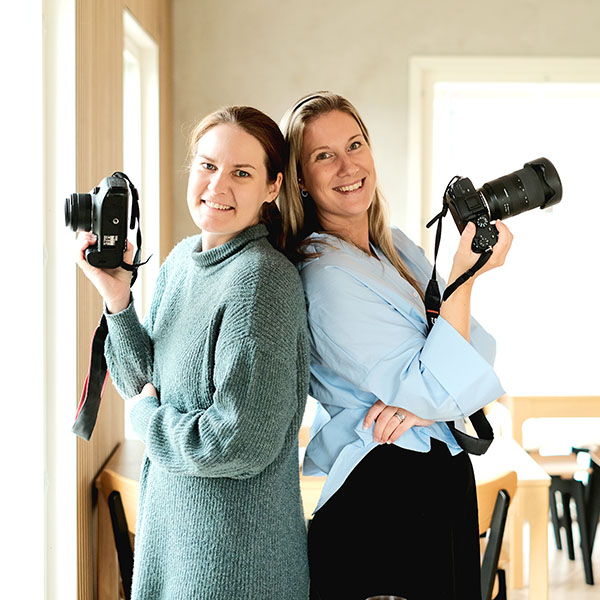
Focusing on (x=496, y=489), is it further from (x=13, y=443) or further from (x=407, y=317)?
(x=13, y=443)

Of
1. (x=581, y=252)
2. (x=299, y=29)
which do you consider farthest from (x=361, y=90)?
(x=581, y=252)

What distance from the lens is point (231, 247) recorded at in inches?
47.0

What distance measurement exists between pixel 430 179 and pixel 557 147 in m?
0.61

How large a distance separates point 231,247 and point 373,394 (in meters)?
0.35

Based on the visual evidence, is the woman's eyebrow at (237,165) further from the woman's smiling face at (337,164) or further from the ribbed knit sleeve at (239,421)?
the ribbed knit sleeve at (239,421)

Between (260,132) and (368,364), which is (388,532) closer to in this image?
(368,364)

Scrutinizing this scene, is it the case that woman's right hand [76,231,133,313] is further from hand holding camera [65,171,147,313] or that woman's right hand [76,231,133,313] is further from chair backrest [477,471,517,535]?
chair backrest [477,471,517,535]

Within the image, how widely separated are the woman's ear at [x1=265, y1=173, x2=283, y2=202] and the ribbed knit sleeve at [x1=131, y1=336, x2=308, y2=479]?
0.29m

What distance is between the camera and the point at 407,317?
1316 millimetres

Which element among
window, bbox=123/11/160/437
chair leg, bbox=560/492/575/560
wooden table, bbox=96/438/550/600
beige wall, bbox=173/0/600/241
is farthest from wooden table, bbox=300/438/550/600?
beige wall, bbox=173/0/600/241

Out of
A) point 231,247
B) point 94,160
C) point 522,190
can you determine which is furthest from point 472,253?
point 94,160

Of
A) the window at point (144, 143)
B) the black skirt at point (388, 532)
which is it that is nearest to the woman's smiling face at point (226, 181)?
the black skirt at point (388, 532)

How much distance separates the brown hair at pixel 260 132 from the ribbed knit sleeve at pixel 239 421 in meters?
0.30

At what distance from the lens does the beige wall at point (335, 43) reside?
11.2 feet
